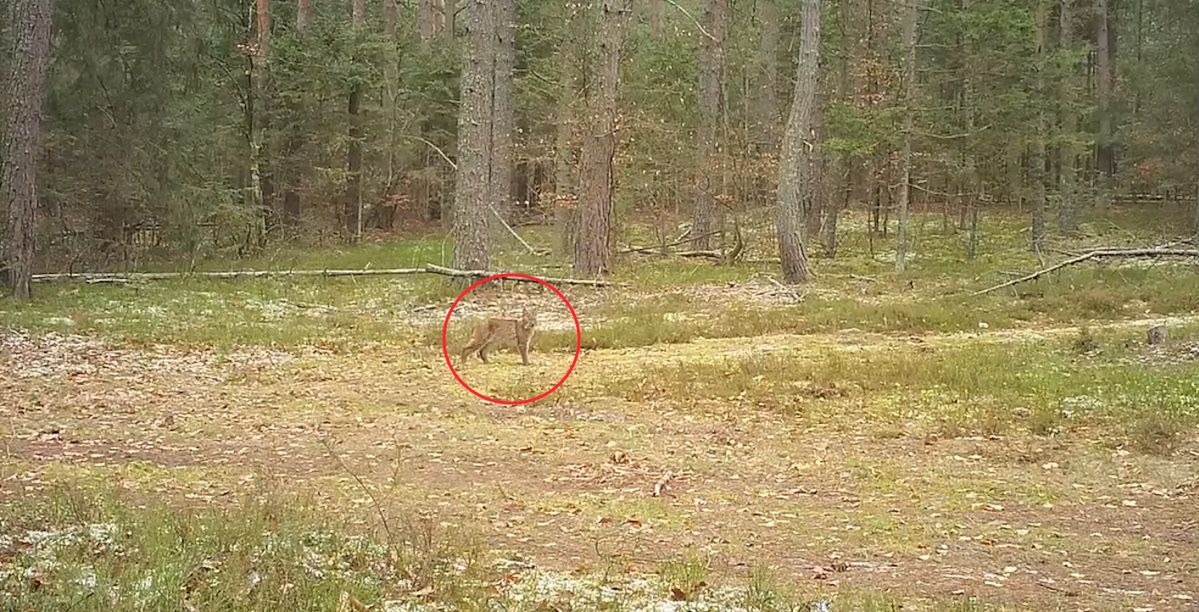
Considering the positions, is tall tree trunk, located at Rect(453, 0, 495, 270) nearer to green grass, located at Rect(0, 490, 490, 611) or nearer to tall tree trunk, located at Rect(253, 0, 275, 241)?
tall tree trunk, located at Rect(253, 0, 275, 241)

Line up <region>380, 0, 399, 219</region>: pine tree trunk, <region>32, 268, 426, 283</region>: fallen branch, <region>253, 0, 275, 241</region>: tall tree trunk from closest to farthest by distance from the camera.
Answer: <region>32, 268, 426, 283</region>: fallen branch
<region>253, 0, 275, 241</region>: tall tree trunk
<region>380, 0, 399, 219</region>: pine tree trunk

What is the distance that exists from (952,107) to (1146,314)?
9350 mm

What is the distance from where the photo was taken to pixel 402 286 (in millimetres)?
19719

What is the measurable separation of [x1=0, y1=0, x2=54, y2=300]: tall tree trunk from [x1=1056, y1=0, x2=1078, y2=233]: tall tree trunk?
19.0 meters

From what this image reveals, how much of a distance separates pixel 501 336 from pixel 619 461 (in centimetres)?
458

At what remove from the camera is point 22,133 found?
51.6ft

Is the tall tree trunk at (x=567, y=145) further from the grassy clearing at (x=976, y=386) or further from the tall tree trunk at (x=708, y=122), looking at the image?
the grassy clearing at (x=976, y=386)

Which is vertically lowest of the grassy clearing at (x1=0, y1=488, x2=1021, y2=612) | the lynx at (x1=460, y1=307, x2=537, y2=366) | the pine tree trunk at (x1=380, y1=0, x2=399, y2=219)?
the grassy clearing at (x1=0, y1=488, x2=1021, y2=612)

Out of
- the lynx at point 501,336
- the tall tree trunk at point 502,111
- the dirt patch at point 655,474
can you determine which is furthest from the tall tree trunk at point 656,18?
the dirt patch at point 655,474

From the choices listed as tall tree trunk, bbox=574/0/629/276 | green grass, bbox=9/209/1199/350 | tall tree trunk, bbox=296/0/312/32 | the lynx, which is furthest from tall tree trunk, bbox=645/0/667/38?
the lynx

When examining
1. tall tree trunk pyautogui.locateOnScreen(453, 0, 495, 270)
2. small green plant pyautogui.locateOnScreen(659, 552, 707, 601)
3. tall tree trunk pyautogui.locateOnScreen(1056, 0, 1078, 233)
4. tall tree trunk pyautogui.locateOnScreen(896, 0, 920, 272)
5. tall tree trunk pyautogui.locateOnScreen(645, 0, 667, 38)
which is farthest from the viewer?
tall tree trunk pyautogui.locateOnScreen(645, 0, 667, 38)

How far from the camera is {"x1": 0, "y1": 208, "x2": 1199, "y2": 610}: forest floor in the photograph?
533cm

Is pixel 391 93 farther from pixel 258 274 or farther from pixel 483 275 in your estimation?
pixel 483 275

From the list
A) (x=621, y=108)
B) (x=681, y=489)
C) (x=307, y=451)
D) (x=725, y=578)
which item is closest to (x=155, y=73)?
(x=621, y=108)
